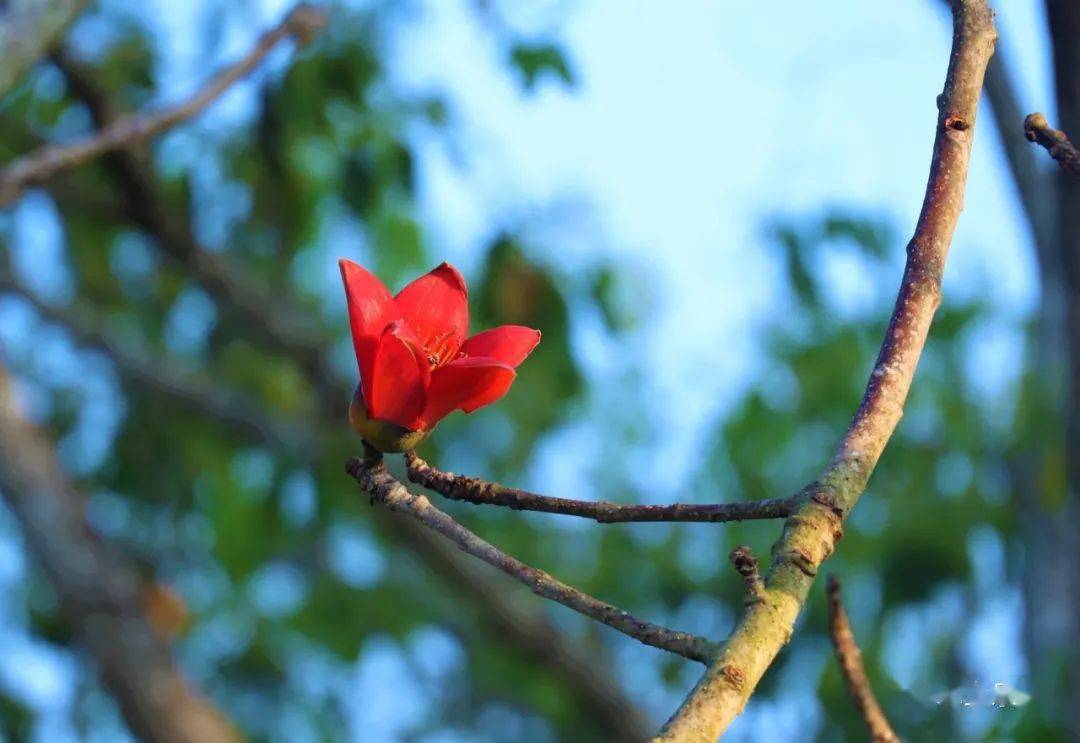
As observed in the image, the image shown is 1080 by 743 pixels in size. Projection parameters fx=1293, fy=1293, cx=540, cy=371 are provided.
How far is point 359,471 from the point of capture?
129cm

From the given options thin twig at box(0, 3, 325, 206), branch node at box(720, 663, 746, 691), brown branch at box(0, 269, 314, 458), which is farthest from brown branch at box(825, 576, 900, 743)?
brown branch at box(0, 269, 314, 458)

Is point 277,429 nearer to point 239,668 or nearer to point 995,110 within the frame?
Answer: point 995,110

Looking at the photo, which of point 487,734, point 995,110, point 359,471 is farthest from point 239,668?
point 359,471

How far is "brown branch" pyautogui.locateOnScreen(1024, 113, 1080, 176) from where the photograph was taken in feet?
3.69

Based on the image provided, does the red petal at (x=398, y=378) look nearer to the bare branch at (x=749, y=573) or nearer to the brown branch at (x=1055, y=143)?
the bare branch at (x=749, y=573)

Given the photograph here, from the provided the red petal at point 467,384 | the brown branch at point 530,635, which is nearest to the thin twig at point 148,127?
the red petal at point 467,384

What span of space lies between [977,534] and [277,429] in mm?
2664

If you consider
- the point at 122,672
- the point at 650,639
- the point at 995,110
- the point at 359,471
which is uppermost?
the point at 995,110

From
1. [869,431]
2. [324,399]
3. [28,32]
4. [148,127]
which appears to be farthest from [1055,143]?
[324,399]

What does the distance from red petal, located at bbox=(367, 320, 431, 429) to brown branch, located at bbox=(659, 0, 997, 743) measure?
0.43 meters

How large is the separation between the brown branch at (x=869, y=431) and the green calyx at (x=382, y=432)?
0.47 metres

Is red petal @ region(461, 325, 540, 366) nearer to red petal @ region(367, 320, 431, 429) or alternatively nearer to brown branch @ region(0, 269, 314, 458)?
red petal @ region(367, 320, 431, 429)

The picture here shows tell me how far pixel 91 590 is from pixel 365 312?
11.1 feet

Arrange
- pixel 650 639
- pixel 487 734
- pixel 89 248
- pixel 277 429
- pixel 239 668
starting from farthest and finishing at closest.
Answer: pixel 487 734 < pixel 239 668 < pixel 89 248 < pixel 277 429 < pixel 650 639
